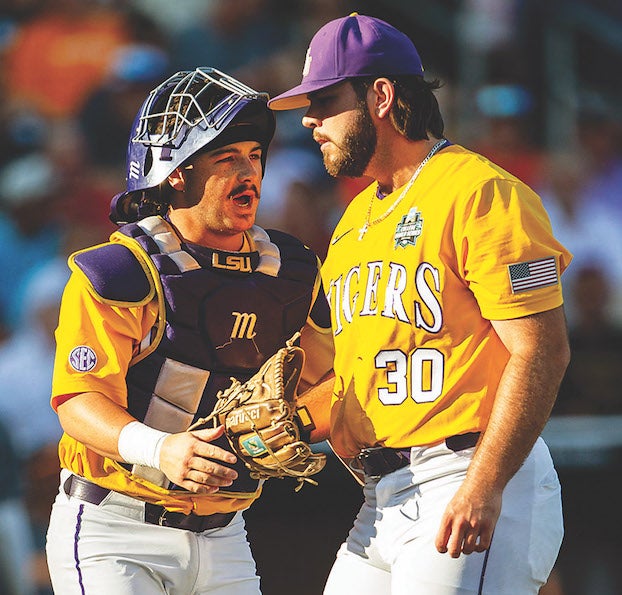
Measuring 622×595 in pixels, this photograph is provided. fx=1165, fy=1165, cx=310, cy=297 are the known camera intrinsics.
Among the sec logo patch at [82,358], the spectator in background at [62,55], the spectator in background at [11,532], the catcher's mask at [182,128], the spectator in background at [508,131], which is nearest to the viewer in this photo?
the sec logo patch at [82,358]

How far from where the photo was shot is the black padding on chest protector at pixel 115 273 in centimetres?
298

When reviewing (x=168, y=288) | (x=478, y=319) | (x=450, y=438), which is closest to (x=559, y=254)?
(x=478, y=319)

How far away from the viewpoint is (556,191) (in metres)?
7.11

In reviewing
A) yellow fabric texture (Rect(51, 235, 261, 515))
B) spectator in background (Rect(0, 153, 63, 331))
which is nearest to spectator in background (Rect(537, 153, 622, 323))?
spectator in background (Rect(0, 153, 63, 331))

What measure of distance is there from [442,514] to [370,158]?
0.98m

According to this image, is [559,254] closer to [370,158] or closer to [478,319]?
[478,319]

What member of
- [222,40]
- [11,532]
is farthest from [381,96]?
[222,40]

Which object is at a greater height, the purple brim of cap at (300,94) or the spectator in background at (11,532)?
the purple brim of cap at (300,94)

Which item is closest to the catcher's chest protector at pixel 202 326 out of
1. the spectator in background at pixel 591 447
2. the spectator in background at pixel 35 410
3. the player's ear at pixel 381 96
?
the player's ear at pixel 381 96

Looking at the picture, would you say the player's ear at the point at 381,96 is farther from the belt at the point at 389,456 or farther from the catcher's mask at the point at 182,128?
the belt at the point at 389,456

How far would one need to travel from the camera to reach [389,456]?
2.93 metres

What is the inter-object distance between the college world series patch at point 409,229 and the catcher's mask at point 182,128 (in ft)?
1.93

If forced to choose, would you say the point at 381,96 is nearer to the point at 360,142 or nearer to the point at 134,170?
the point at 360,142

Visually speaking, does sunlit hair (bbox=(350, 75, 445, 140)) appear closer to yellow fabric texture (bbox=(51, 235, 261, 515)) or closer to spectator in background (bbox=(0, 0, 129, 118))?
yellow fabric texture (bbox=(51, 235, 261, 515))
